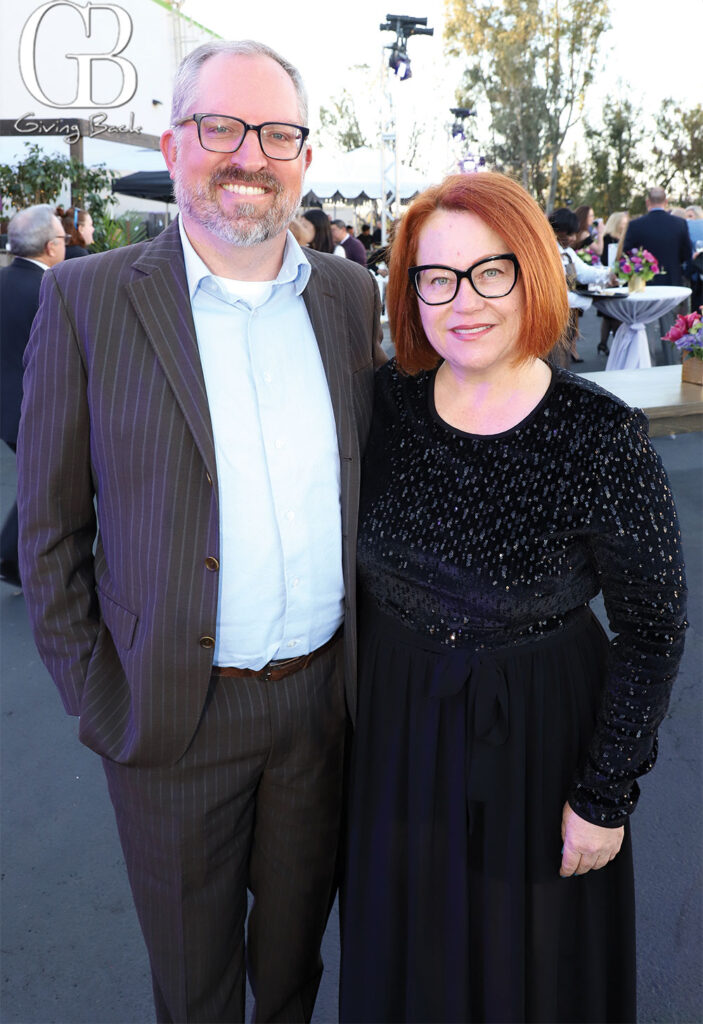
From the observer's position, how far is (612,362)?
8.13m

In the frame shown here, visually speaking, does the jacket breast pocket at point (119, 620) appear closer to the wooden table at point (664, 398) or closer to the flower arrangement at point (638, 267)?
the wooden table at point (664, 398)

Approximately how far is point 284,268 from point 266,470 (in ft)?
1.37

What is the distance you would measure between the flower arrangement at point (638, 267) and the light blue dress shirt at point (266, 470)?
6.92m

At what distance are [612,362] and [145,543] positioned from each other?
748 centimetres

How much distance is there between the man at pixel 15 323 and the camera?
429 cm

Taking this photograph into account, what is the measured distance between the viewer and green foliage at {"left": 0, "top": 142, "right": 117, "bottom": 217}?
10.5 metres

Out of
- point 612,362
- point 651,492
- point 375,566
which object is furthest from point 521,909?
point 612,362

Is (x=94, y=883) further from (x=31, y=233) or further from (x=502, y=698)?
(x=31, y=233)

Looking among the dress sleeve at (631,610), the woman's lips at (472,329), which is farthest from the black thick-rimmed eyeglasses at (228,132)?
the dress sleeve at (631,610)

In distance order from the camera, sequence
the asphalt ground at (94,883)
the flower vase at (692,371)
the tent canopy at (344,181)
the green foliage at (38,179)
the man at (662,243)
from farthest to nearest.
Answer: the tent canopy at (344,181) → the green foliage at (38,179) → the man at (662,243) → the flower vase at (692,371) → the asphalt ground at (94,883)

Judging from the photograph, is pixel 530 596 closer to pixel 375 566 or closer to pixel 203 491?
pixel 375 566

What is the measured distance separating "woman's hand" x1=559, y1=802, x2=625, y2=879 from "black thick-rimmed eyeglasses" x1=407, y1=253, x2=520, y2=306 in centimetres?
92

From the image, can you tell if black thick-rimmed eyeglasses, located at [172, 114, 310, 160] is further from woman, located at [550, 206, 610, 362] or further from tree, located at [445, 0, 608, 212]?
tree, located at [445, 0, 608, 212]

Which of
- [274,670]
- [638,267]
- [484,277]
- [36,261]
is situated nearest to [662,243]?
[638,267]
